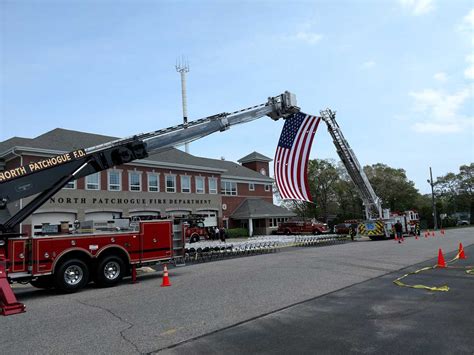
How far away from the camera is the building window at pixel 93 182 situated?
112ft

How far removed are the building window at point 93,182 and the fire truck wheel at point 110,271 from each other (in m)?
22.2

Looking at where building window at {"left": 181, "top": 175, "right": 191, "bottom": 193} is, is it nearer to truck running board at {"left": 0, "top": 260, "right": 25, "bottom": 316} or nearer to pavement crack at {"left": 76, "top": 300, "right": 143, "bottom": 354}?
pavement crack at {"left": 76, "top": 300, "right": 143, "bottom": 354}

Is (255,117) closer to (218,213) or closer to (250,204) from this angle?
(218,213)

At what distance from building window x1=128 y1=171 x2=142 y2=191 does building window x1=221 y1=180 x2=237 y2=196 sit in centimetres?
1306

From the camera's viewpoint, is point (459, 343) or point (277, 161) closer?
point (459, 343)

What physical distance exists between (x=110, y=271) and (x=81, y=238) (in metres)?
1.46

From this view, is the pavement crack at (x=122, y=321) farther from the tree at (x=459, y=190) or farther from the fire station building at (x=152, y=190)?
the tree at (x=459, y=190)

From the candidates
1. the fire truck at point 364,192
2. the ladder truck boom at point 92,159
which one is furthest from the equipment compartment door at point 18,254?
the fire truck at point 364,192

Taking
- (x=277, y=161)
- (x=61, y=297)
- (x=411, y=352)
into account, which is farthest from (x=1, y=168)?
(x=411, y=352)

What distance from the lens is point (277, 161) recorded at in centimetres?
2122

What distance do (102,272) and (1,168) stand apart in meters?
24.5

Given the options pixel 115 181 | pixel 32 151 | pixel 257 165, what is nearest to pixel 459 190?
pixel 257 165

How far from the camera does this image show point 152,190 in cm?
3891

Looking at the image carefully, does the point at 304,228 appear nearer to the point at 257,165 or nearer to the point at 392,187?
the point at 257,165
